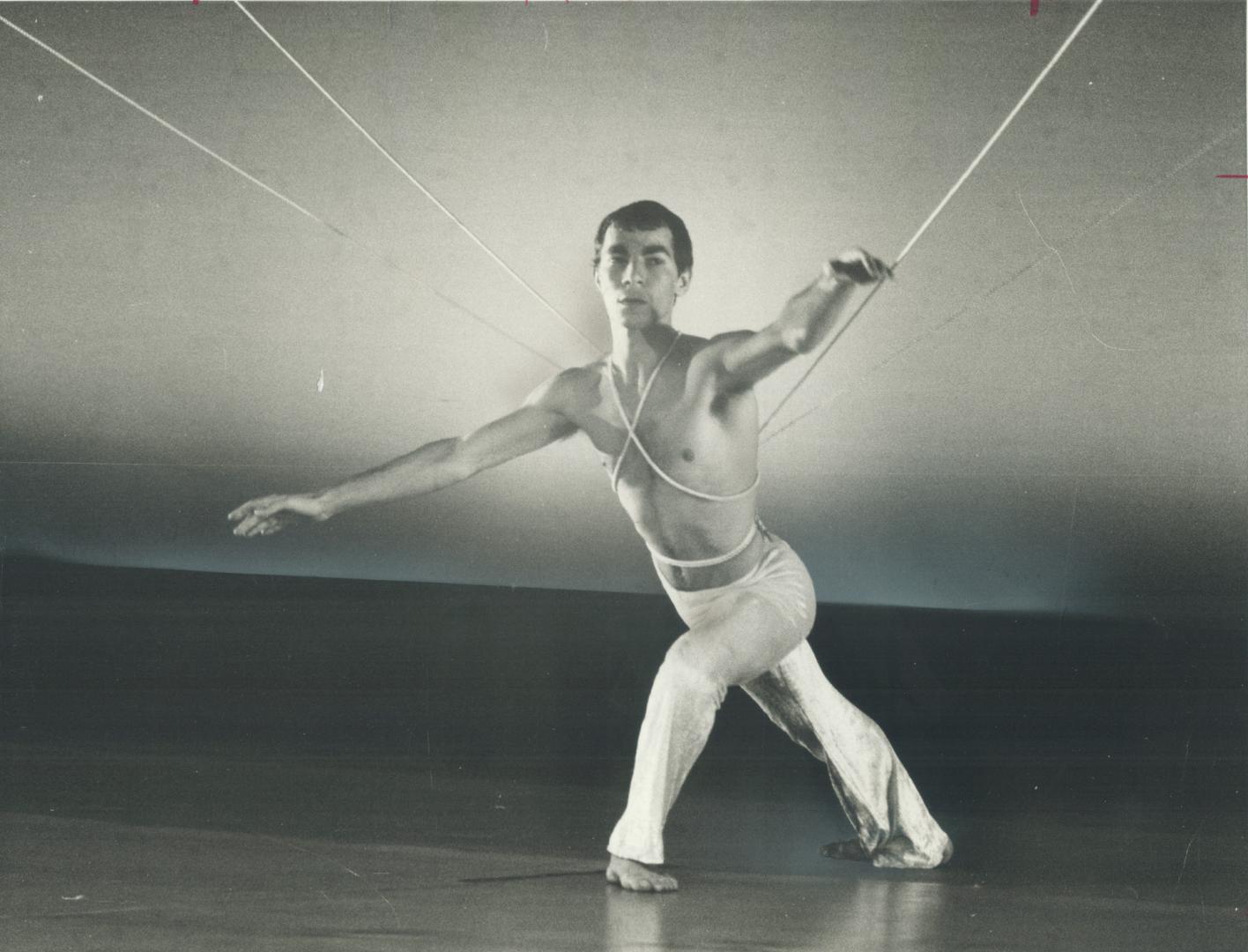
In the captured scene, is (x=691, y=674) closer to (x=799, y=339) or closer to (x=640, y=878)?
(x=640, y=878)

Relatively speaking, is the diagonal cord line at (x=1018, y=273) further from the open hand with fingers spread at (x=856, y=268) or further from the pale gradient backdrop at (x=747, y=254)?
the open hand with fingers spread at (x=856, y=268)

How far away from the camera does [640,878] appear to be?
3289mm

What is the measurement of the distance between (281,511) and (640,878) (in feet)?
4.00

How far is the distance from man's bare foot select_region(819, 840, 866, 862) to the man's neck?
45.9 inches

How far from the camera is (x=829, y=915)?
3152 millimetres

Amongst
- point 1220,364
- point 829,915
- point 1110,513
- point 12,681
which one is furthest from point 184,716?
point 1220,364

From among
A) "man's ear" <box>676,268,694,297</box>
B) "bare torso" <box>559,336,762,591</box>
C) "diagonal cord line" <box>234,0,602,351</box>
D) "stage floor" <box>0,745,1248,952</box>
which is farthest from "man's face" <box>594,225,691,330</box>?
"stage floor" <box>0,745,1248,952</box>

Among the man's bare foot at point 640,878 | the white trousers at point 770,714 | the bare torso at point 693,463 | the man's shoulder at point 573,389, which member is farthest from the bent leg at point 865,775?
the man's shoulder at point 573,389

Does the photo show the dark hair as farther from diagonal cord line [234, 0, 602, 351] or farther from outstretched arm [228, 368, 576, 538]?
outstretched arm [228, 368, 576, 538]

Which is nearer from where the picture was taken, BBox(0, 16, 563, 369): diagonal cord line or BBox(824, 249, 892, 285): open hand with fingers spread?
BBox(824, 249, 892, 285): open hand with fingers spread

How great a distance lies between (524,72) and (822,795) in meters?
1.93

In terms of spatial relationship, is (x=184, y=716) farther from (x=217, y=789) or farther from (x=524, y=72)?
Result: (x=524, y=72)

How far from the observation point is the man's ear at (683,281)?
11.8 feet

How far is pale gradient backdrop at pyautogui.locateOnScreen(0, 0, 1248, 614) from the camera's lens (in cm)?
373
